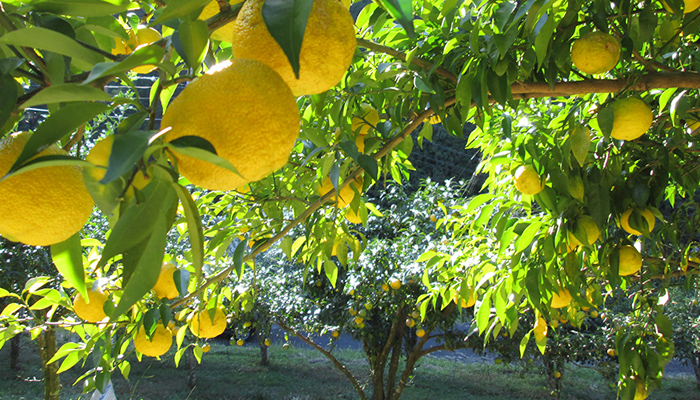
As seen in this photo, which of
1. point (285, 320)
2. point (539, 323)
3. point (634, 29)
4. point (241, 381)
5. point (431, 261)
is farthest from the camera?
point (241, 381)

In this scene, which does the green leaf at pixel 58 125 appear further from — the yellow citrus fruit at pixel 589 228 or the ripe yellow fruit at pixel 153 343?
the yellow citrus fruit at pixel 589 228

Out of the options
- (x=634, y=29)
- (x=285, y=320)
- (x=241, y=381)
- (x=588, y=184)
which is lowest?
(x=241, y=381)

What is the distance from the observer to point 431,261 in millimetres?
1198

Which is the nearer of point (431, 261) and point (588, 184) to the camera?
point (588, 184)

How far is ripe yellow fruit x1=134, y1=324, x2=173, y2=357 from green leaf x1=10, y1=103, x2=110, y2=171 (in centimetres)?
69

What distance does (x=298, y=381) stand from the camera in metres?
5.30

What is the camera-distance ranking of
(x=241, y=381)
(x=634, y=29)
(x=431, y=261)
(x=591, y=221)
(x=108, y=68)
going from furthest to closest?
(x=241, y=381), (x=431, y=261), (x=591, y=221), (x=634, y=29), (x=108, y=68)

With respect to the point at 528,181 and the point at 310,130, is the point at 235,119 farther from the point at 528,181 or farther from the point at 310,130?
the point at 528,181

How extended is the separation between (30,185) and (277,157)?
0.14 meters

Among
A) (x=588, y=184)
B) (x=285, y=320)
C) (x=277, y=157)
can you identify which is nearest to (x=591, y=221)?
(x=588, y=184)

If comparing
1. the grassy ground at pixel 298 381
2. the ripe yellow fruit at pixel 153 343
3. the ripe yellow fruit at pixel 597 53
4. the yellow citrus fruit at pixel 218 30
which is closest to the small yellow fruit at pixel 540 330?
the ripe yellow fruit at pixel 597 53

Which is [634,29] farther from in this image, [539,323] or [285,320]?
[285,320]

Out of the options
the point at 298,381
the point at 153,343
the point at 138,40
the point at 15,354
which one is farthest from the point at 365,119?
the point at 15,354

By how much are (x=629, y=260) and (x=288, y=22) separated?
1.08m
